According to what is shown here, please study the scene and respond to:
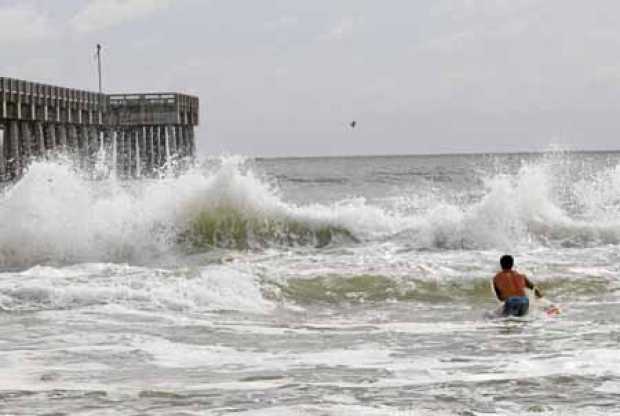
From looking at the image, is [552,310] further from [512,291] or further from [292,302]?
[292,302]

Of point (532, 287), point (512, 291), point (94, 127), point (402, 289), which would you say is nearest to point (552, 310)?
point (532, 287)

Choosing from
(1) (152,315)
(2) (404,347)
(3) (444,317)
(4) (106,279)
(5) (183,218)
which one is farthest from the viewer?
(5) (183,218)

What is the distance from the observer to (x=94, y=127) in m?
49.9

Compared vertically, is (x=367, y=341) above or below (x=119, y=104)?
below

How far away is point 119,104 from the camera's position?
5103 cm

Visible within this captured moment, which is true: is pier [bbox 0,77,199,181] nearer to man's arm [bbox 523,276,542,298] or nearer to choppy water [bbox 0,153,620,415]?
choppy water [bbox 0,153,620,415]

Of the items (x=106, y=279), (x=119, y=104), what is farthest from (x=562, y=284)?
(x=119, y=104)

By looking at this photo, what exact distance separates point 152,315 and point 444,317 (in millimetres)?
3557

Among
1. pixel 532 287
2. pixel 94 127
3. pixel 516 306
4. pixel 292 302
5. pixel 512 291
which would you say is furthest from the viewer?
pixel 94 127

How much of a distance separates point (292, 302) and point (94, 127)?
34.9 meters

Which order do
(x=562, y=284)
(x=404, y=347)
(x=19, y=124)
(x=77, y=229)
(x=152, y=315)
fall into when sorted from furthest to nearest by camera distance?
1. (x=19, y=124)
2. (x=77, y=229)
3. (x=562, y=284)
4. (x=152, y=315)
5. (x=404, y=347)

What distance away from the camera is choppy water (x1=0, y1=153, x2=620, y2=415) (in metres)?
8.98

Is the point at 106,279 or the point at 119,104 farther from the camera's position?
the point at 119,104

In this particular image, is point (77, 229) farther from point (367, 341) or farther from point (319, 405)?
point (319, 405)
